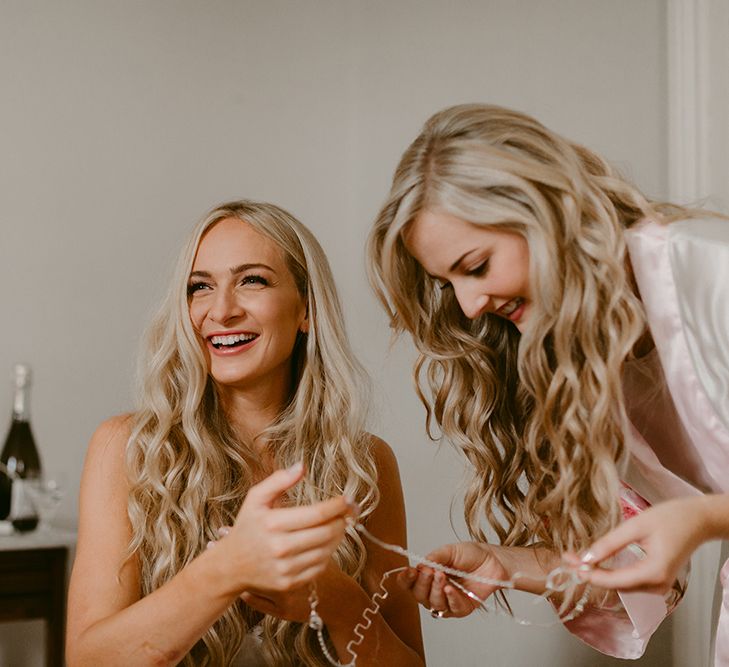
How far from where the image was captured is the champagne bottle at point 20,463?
2.28 meters

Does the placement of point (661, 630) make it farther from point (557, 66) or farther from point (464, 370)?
point (557, 66)

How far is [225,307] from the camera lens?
1.75 meters

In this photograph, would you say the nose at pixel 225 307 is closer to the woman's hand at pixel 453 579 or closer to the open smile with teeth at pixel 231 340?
the open smile with teeth at pixel 231 340

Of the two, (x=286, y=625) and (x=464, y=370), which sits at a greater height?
(x=464, y=370)

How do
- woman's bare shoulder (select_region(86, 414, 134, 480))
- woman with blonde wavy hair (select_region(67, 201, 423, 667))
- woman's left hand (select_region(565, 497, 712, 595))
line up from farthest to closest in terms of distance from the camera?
woman's bare shoulder (select_region(86, 414, 134, 480))
woman with blonde wavy hair (select_region(67, 201, 423, 667))
woman's left hand (select_region(565, 497, 712, 595))

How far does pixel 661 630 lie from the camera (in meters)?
2.11

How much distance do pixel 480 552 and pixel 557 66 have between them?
1266 mm

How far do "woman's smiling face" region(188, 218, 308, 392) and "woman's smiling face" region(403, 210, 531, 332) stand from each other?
0.45 meters

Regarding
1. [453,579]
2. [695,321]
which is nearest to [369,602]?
[453,579]

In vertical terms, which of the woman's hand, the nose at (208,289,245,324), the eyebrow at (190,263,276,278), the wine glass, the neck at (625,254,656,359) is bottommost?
the wine glass

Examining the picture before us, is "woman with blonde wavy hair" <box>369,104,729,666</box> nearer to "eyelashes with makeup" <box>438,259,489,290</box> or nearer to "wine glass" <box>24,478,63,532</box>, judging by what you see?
"eyelashes with makeup" <box>438,259,489,290</box>

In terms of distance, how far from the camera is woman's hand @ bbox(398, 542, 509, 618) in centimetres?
154

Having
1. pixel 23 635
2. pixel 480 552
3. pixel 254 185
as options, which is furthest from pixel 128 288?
pixel 480 552

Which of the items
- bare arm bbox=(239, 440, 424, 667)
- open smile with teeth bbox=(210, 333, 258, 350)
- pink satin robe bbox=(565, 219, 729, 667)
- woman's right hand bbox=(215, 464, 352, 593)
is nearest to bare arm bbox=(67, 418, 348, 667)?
woman's right hand bbox=(215, 464, 352, 593)
